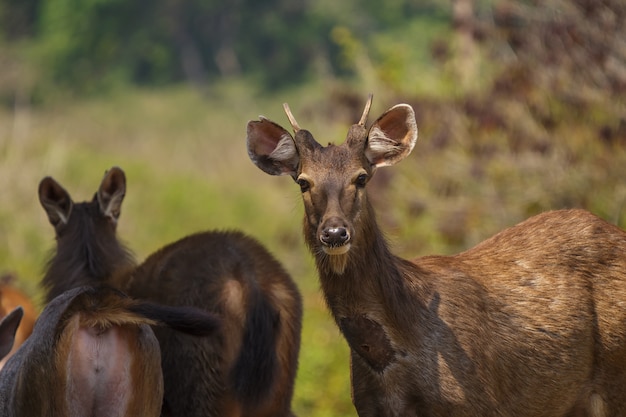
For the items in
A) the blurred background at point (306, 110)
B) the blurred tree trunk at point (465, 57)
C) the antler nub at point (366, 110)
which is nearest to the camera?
the antler nub at point (366, 110)

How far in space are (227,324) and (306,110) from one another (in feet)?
35.0

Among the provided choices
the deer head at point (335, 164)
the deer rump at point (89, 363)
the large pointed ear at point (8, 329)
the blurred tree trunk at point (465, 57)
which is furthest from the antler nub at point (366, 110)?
the blurred tree trunk at point (465, 57)

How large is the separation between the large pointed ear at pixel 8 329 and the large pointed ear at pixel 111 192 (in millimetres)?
1058

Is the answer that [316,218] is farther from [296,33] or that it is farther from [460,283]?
[296,33]

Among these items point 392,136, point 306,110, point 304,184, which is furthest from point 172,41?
point 304,184

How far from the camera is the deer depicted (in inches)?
244

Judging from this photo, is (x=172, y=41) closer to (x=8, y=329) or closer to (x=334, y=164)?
(x=8, y=329)

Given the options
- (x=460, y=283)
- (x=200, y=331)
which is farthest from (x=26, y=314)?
(x=460, y=283)

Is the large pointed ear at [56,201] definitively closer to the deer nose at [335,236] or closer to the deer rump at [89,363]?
the deer rump at [89,363]

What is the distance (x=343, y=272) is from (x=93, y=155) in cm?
2212

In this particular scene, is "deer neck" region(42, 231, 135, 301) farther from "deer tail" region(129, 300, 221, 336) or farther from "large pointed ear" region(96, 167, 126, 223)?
"deer tail" region(129, 300, 221, 336)

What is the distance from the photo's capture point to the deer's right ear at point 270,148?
22.0 feet

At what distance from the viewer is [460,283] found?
22.0ft

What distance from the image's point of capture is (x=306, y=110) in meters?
17.6
